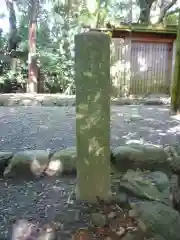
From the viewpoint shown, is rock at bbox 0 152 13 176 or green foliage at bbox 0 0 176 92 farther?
green foliage at bbox 0 0 176 92

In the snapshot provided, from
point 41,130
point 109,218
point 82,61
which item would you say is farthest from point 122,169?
point 41,130

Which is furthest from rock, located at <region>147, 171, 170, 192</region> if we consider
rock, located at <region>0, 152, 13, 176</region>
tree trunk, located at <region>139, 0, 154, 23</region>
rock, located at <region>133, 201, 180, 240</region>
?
tree trunk, located at <region>139, 0, 154, 23</region>

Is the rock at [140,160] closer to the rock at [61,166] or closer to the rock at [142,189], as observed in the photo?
the rock at [142,189]

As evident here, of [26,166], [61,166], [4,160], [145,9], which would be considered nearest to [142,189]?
[61,166]

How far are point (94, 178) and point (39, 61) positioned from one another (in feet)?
30.7

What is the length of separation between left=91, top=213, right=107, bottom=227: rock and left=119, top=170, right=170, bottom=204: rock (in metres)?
0.36

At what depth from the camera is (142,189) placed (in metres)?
2.38

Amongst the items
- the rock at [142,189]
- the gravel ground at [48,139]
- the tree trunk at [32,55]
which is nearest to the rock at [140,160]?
the rock at [142,189]

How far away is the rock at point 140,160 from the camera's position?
9.52ft

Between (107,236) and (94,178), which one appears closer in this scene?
(107,236)

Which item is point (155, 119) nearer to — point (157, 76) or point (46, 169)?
point (46, 169)

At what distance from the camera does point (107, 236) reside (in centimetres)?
194

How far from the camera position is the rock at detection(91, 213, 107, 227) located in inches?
80.2

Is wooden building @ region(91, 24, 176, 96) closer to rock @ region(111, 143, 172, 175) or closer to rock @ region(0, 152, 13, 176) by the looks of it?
rock @ region(111, 143, 172, 175)
